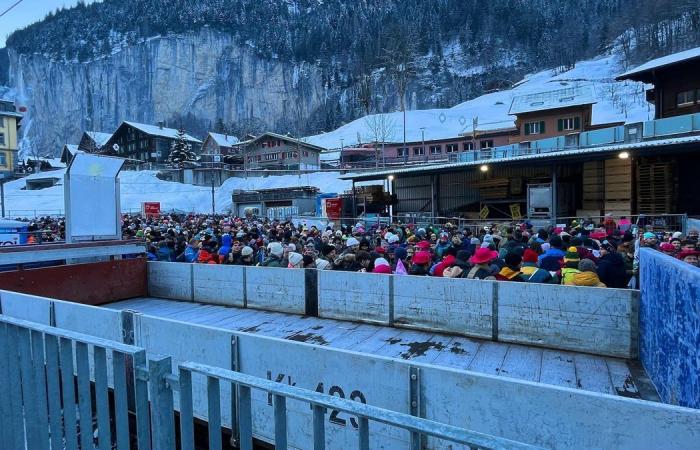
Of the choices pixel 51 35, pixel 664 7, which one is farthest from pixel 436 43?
pixel 51 35

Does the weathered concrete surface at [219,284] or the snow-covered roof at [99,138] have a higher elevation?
the snow-covered roof at [99,138]

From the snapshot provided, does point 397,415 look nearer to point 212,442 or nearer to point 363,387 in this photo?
point 212,442

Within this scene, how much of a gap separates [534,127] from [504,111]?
5332cm

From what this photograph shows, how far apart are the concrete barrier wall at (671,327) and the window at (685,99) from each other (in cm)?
2422

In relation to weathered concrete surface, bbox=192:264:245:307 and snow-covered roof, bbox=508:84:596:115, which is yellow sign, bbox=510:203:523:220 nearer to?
snow-covered roof, bbox=508:84:596:115

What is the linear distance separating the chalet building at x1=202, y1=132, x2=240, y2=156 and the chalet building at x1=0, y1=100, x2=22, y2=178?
1085 inches

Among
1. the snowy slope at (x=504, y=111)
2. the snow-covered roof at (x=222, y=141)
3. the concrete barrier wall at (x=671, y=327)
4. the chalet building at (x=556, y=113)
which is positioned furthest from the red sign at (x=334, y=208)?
the snow-covered roof at (x=222, y=141)

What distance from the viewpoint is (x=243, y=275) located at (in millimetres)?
9039

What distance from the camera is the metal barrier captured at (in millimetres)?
1732

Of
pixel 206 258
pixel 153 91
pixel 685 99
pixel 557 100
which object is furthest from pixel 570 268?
pixel 153 91

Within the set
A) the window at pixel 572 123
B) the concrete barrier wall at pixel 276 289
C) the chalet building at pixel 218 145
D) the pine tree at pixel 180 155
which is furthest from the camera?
the chalet building at pixel 218 145

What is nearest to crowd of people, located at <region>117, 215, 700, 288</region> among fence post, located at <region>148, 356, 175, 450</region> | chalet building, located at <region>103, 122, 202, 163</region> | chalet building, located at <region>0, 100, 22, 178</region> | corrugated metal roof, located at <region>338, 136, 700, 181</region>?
fence post, located at <region>148, 356, 175, 450</region>

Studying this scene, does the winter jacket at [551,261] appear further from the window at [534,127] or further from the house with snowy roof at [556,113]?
the window at [534,127]

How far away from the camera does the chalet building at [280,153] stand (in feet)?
208
